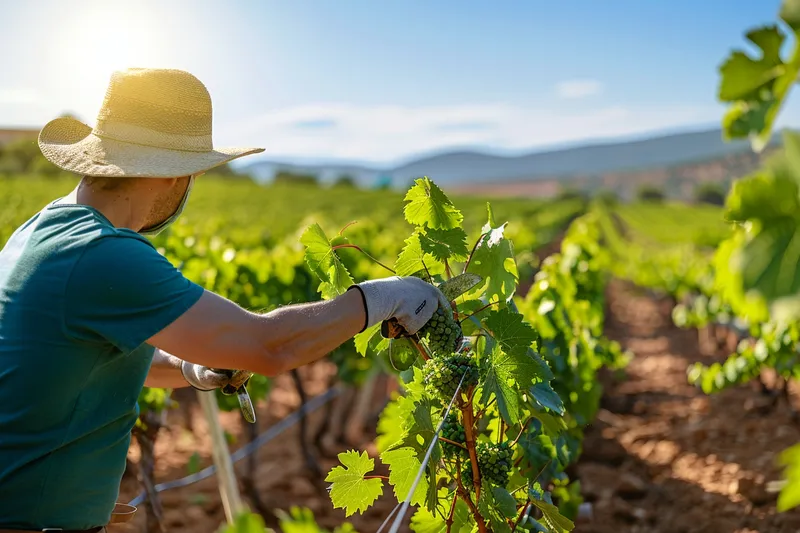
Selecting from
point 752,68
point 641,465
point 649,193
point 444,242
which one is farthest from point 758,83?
point 649,193

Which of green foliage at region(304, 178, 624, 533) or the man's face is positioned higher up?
the man's face

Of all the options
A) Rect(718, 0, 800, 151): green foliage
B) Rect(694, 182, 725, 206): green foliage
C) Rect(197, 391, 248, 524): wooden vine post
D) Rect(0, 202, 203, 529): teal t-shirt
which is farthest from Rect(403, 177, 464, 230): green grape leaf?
Rect(694, 182, 725, 206): green foliage

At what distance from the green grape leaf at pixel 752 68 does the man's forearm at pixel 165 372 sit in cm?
181

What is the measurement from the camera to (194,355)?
65.3 inches

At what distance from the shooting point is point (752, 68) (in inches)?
38.6

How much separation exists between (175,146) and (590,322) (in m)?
3.44

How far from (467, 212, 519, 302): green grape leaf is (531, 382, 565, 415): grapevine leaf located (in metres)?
0.29

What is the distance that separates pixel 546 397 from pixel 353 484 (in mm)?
625

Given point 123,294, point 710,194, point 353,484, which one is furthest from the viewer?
point 710,194

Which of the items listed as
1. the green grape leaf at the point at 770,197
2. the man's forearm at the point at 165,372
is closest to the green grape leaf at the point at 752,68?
the green grape leaf at the point at 770,197

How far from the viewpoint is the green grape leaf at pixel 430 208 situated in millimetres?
2117

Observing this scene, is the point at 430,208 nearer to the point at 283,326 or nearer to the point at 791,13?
the point at 283,326

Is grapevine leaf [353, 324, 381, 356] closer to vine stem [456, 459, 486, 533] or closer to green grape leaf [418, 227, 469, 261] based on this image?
green grape leaf [418, 227, 469, 261]

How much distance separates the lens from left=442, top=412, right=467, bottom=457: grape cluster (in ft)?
6.81
